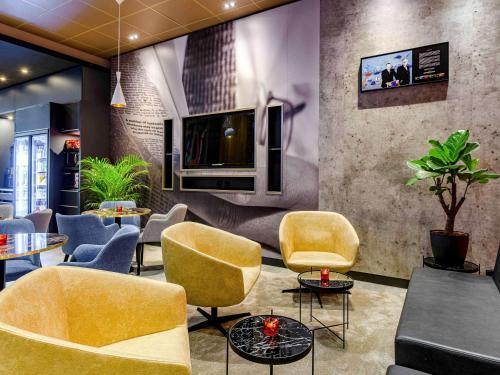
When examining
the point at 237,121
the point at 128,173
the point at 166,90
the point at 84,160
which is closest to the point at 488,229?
the point at 237,121

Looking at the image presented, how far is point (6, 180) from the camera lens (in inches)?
344

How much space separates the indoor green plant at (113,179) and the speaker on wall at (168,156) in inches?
15.4

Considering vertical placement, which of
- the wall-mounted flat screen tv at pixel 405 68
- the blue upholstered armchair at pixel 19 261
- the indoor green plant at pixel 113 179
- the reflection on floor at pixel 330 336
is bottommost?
the reflection on floor at pixel 330 336

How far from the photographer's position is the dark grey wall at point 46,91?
655cm

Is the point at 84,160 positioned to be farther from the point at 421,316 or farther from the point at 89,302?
the point at 421,316

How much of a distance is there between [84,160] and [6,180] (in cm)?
433

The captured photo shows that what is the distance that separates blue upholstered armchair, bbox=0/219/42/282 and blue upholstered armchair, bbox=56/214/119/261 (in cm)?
36

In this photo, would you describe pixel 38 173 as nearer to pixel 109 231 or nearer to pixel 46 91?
pixel 46 91

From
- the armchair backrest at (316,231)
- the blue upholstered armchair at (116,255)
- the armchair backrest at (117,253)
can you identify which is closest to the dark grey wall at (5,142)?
the blue upholstered armchair at (116,255)

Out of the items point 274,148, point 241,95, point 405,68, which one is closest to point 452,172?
point 405,68

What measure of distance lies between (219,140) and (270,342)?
396cm

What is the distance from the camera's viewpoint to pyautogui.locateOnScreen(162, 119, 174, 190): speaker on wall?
19.4ft

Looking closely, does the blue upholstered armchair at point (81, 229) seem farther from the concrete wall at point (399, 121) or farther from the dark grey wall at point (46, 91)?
the dark grey wall at point (46, 91)

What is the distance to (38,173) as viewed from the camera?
732 cm
